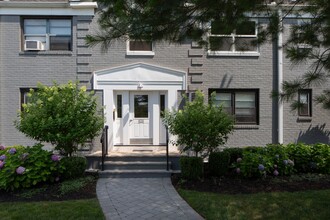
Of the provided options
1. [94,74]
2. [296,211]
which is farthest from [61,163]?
[296,211]

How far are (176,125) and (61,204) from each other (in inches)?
135

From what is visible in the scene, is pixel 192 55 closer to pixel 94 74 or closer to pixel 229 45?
pixel 94 74

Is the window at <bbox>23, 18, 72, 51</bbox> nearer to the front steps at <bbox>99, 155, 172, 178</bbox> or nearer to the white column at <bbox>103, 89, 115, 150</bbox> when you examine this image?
the white column at <bbox>103, 89, 115, 150</bbox>

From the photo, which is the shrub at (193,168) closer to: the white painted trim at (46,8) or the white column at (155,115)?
the white column at (155,115)

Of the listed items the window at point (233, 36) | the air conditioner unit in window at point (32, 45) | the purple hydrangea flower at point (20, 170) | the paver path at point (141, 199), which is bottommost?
the paver path at point (141, 199)

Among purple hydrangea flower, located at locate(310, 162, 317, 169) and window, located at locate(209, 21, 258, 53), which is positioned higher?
window, located at locate(209, 21, 258, 53)

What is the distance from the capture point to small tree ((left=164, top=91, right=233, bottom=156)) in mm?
7297

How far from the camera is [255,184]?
7.13 m

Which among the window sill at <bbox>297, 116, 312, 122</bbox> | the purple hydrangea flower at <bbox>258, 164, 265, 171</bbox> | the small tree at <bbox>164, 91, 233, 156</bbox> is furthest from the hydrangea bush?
the window sill at <bbox>297, 116, 312, 122</bbox>

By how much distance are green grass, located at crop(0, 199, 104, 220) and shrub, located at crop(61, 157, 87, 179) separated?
1.49 m

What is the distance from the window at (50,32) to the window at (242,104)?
6.52 metres

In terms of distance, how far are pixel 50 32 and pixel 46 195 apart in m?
6.91

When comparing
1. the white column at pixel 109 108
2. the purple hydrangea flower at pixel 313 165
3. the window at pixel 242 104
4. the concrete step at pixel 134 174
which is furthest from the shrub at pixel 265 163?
the white column at pixel 109 108

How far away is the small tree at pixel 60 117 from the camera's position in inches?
279
